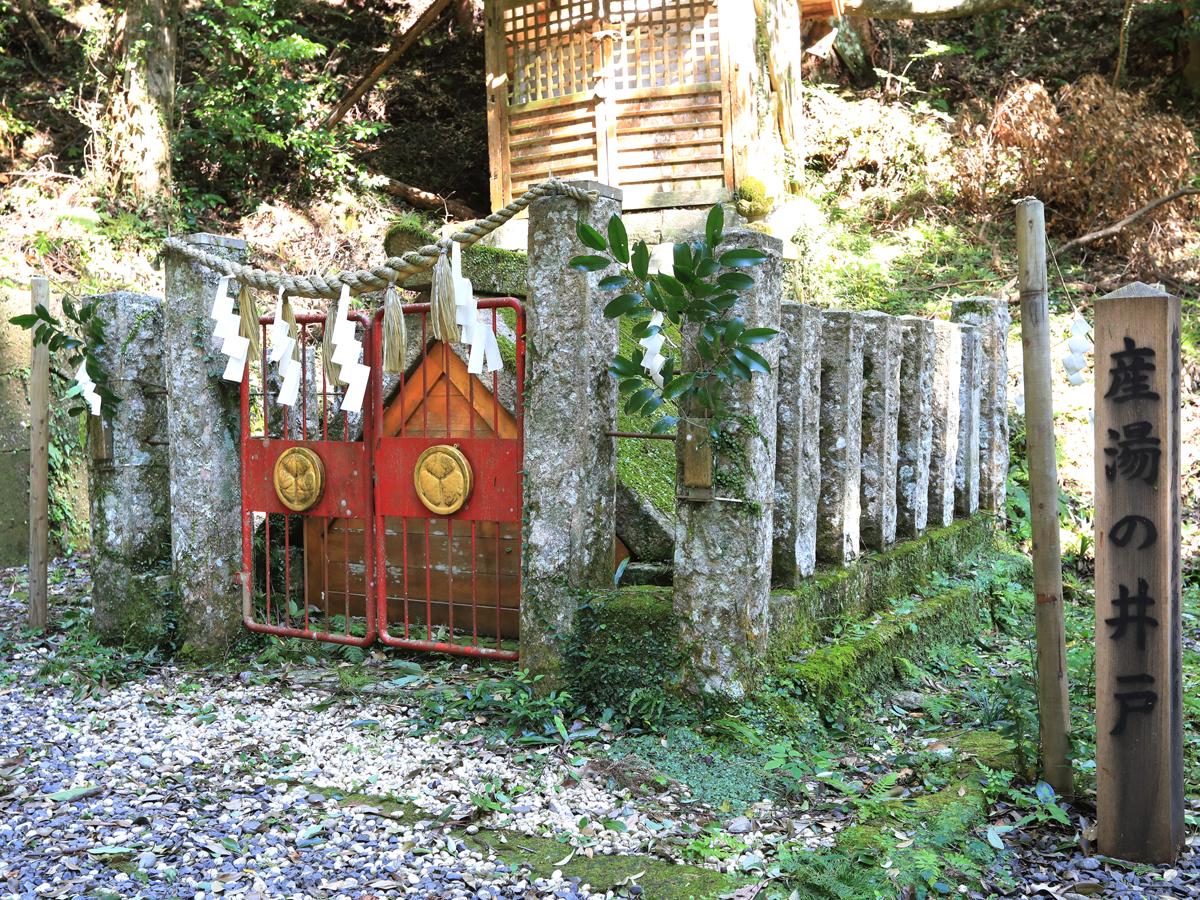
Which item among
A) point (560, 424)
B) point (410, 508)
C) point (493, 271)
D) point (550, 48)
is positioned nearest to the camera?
point (560, 424)

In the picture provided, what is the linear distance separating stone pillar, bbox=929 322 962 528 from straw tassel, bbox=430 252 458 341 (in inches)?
118

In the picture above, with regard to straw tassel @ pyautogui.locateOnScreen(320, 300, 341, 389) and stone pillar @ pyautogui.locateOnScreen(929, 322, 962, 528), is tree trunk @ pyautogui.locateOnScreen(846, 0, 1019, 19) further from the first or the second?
straw tassel @ pyautogui.locateOnScreen(320, 300, 341, 389)

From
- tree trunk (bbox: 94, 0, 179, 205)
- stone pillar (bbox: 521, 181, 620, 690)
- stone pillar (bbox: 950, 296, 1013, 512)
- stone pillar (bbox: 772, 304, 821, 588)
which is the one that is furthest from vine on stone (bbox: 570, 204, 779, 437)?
tree trunk (bbox: 94, 0, 179, 205)

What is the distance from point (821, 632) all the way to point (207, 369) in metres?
3.00

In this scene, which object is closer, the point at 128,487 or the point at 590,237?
the point at 590,237

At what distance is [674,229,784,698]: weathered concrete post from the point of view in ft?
11.2

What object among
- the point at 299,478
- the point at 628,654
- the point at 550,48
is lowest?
the point at 628,654

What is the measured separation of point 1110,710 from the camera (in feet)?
9.56

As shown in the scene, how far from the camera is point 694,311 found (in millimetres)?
3326

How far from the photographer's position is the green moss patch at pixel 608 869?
2.53 meters

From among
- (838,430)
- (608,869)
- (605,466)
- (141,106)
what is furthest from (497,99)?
(608,869)

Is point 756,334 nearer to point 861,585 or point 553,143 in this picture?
point 861,585

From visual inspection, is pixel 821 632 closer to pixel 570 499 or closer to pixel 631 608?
pixel 631 608

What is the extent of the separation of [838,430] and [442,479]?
1.70m
